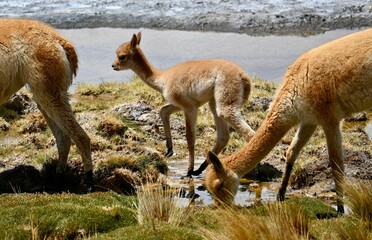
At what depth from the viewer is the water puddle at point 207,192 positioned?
1060 centimetres

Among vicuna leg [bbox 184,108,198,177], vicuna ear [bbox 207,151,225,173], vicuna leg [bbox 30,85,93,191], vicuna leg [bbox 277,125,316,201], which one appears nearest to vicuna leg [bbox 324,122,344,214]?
vicuna leg [bbox 277,125,316,201]

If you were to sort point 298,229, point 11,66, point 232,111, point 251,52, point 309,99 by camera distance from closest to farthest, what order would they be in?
point 298,229 → point 309,99 → point 11,66 → point 232,111 → point 251,52

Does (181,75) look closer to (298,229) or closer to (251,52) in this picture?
(298,229)

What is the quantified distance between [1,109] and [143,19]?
1444 centimetres

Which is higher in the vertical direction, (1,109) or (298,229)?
(298,229)

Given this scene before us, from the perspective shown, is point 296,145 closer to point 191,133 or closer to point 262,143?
point 262,143

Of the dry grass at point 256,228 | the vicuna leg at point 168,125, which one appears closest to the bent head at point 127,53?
the vicuna leg at point 168,125

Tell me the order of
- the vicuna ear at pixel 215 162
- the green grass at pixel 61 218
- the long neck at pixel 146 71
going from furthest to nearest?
the long neck at pixel 146 71 → the vicuna ear at pixel 215 162 → the green grass at pixel 61 218

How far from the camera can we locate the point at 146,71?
14.7 m

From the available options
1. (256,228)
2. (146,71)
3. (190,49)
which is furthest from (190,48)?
(256,228)

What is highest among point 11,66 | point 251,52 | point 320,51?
point 320,51

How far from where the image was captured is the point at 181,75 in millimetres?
13344

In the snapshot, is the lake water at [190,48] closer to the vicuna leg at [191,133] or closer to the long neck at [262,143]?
the vicuna leg at [191,133]

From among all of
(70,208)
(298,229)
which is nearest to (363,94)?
(298,229)
